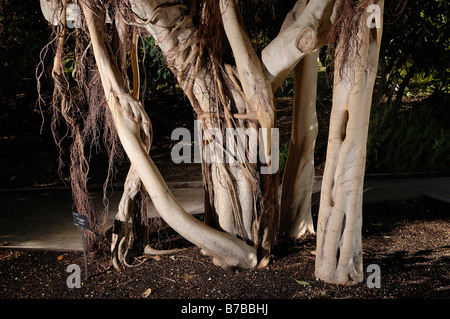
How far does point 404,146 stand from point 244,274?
4.56 metres

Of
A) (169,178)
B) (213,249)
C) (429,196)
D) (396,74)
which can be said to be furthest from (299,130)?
(396,74)

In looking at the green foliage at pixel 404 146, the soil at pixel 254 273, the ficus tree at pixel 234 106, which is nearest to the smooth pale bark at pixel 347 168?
the ficus tree at pixel 234 106

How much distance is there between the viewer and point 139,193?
4391mm

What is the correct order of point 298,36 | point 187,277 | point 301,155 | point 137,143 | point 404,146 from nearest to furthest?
point 298,36, point 137,143, point 187,277, point 301,155, point 404,146

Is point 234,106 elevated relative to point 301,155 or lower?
elevated

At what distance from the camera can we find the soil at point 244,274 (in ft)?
12.3

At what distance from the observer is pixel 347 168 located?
11.8 feet

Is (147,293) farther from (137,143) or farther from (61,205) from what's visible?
(61,205)

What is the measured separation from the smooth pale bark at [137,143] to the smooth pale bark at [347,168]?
0.91m

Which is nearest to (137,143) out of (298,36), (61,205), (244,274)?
(244,274)

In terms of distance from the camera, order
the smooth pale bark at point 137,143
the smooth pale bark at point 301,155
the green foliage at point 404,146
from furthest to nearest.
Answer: the green foliage at point 404,146, the smooth pale bark at point 301,155, the smooth pale bark at point 137,143

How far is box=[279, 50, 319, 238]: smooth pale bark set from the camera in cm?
452

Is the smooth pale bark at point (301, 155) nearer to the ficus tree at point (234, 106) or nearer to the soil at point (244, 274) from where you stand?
the ficus tree at point (234, 106)

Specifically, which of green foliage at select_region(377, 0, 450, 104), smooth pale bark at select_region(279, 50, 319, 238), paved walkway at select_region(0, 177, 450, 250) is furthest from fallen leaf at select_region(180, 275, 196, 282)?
green foliage at select_region(377, 0, 450, 104)
